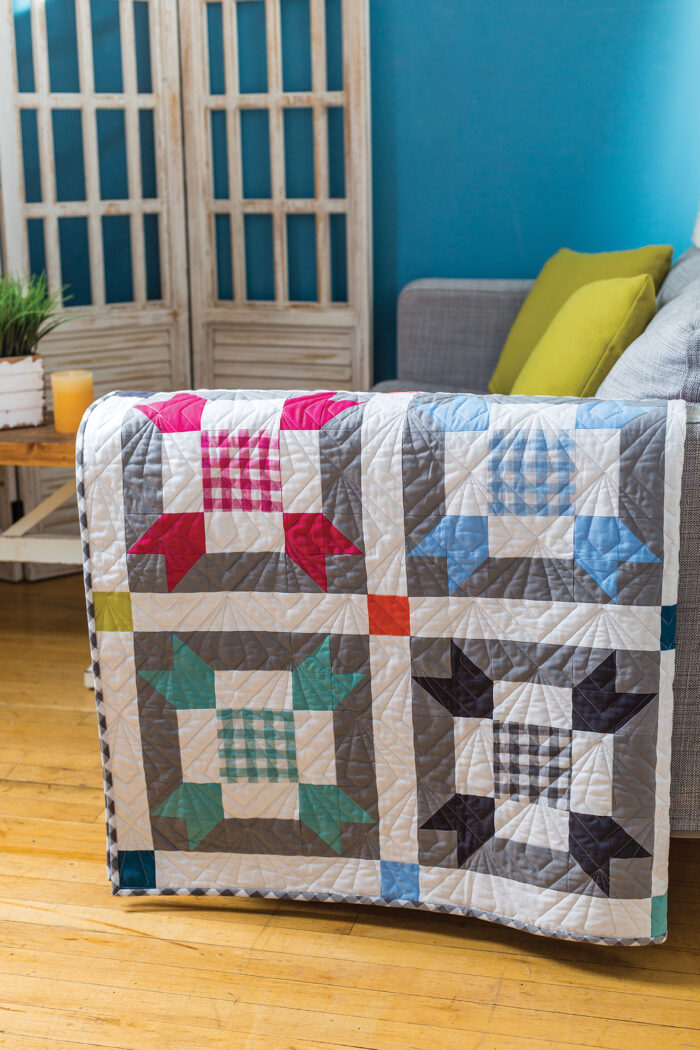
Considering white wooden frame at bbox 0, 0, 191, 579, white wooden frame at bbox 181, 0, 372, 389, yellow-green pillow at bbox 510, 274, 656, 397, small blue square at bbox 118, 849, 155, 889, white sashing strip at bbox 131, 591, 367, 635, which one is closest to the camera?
white sashing strip at bbox 131, 591, 367, 635

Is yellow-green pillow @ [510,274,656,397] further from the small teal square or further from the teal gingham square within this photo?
the teal gingham square

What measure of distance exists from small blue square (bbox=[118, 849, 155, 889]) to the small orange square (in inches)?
18.8

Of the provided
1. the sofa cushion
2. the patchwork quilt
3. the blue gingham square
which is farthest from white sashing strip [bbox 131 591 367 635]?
the sofa cushion

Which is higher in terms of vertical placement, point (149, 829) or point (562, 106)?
point (562, 106)

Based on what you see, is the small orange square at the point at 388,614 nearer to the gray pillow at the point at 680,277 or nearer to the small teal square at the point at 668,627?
the small teal square at the point at 668,627

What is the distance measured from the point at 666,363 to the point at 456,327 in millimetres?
1565

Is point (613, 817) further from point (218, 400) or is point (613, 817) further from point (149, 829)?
point (218, 400)

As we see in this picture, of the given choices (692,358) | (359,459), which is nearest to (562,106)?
(692,358)

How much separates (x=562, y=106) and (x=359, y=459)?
2088mm

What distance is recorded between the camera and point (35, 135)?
3.04m

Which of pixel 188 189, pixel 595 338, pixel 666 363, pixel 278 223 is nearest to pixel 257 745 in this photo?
pixel 666 363

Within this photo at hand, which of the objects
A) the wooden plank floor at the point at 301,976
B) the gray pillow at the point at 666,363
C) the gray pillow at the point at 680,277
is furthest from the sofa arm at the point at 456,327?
the wooden plank floor at the point at 301,976

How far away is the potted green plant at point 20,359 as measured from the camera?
2365mm

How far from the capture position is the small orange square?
1.38m
